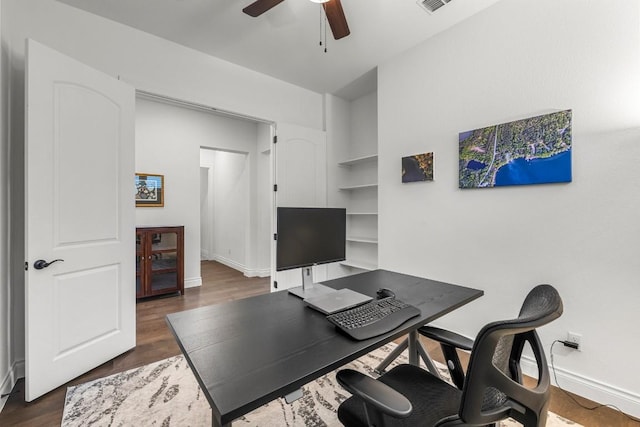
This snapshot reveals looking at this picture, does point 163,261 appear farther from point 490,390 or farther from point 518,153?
point 518,153

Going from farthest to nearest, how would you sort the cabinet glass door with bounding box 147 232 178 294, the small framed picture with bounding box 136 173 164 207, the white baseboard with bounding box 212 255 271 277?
the white baseboard with bounding box 212 255 271 277, the small framed picture with bounding box 136 173 164 207, the cabinet glass door with bounding box 147 232 178 294

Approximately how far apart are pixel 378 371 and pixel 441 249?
4.01 ft

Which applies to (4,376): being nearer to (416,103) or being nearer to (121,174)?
(121,174)

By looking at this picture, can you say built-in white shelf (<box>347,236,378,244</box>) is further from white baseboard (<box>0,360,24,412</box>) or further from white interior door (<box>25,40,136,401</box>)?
white baseboard (<box>0,360,24,412</box>)

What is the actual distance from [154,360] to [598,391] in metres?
3.23

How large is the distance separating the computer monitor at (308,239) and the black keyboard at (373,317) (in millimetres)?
364

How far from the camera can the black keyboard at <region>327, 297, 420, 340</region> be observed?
1.07m

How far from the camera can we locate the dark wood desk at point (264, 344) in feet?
2.51

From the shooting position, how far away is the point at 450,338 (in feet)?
3.99

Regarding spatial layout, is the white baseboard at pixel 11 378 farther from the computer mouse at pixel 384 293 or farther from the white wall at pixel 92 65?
the computer mouse at pixel 384 293

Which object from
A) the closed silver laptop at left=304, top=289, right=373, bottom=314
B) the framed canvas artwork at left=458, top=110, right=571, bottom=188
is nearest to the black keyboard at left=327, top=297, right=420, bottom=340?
the closed silver laptop at left=304, top=289, right=373, bottom=314

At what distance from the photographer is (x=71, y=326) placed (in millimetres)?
1990

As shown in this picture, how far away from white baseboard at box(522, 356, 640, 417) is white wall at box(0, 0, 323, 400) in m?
3.61

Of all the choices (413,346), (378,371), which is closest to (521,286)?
(413,346)
